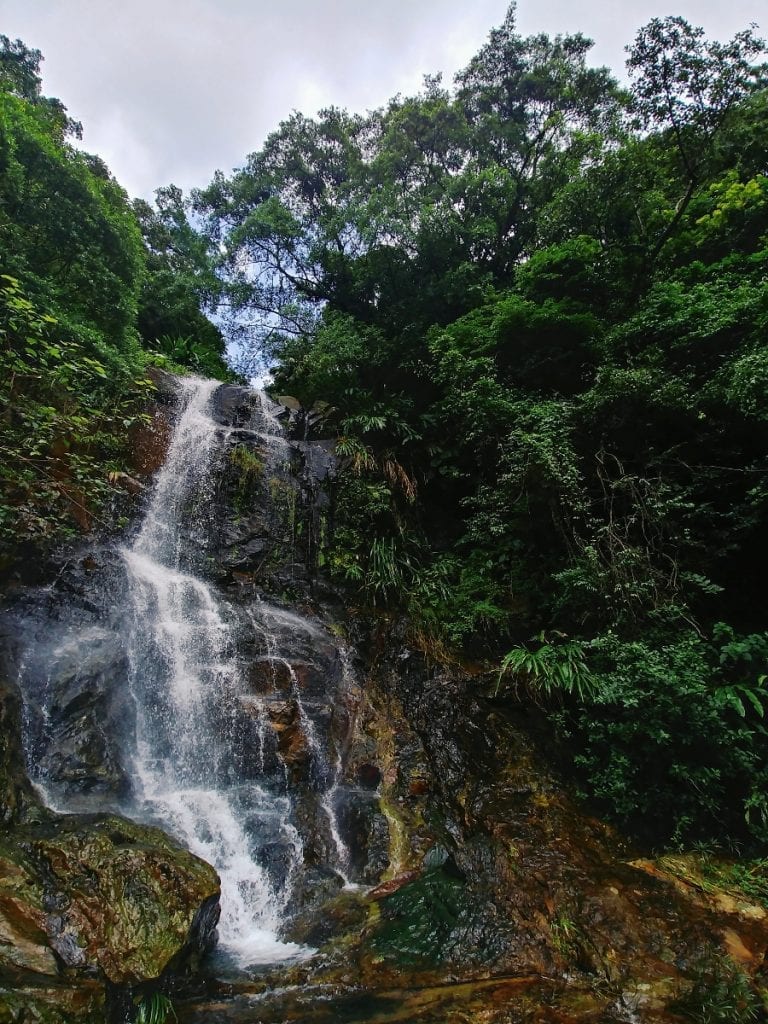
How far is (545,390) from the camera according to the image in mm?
9031

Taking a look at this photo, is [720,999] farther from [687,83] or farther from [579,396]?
[687,83]

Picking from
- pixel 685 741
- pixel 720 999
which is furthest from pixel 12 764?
pixel 685 741

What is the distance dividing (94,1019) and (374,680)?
14.5 ft

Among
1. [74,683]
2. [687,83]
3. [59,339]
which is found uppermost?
[687,83]

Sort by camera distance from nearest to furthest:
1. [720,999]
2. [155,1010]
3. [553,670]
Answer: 1. [155,1010]
2. [720,999]
3. [553,670]

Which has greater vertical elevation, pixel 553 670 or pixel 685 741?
pixel 553 670

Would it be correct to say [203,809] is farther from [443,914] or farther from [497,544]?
[497,544]

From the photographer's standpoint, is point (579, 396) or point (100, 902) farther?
point (579, 396)

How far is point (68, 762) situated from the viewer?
16.0ft

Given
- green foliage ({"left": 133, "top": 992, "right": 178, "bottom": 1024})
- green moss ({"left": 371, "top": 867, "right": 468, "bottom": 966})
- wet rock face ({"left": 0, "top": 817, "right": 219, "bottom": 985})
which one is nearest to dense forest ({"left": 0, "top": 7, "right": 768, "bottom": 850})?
green moss ({"left": 371, "top": 867, "right": 468, "bottom": 966})

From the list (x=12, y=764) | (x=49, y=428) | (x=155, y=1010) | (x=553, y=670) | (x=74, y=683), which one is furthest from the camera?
(x=49, y=428)

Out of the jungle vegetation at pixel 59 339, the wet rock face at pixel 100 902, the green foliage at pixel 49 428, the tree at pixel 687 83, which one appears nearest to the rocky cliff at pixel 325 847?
the wet rock face at pixel 100 902

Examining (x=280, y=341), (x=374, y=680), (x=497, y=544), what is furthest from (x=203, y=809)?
(x=280, y=341)

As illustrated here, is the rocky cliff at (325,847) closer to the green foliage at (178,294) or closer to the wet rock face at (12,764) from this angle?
the wet rock face at (12,764)
